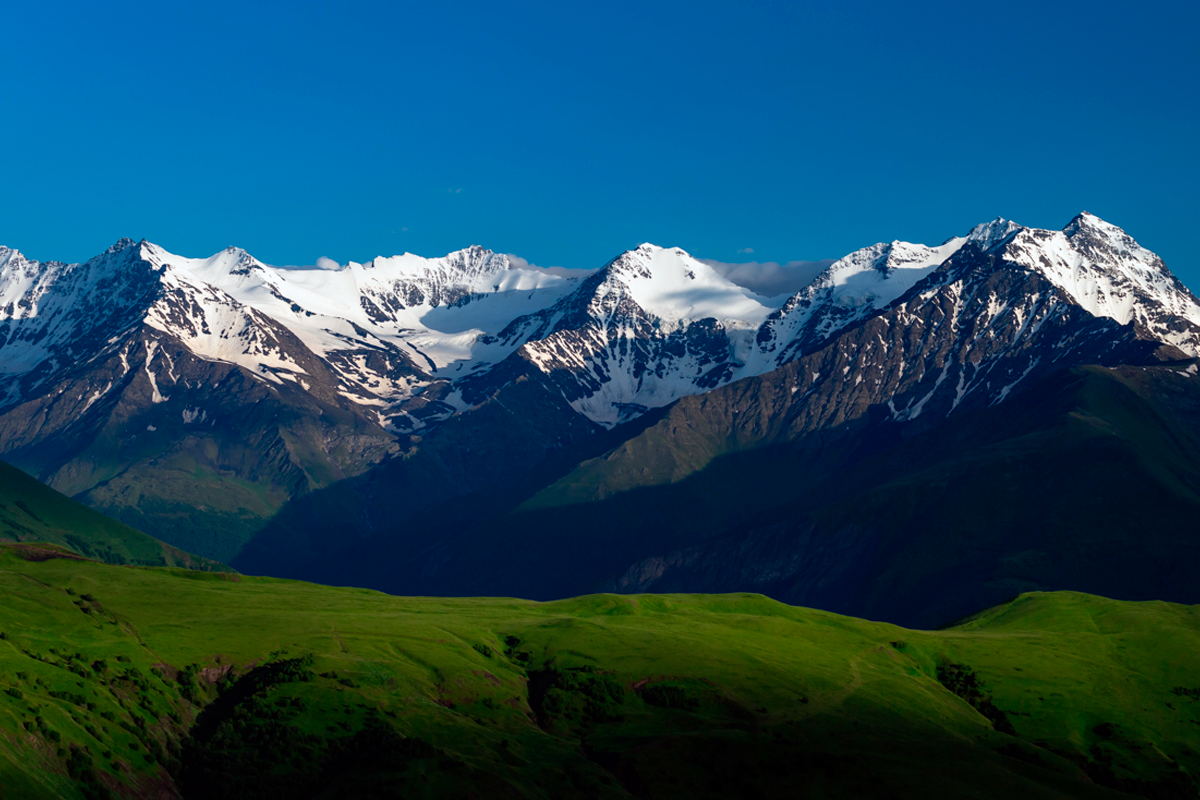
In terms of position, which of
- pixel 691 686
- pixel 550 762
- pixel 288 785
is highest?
pixel 691 686

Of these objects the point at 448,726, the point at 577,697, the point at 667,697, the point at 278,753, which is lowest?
the point at 278,753

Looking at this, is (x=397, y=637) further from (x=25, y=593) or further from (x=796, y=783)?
(x=796, y=783)

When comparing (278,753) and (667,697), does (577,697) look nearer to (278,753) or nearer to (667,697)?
(667,697)

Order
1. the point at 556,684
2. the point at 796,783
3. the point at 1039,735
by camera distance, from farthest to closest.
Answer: the point at 1039,735 < the point at 556,684 < the point at 796,783

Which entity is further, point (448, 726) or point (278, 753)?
point (448, 726)

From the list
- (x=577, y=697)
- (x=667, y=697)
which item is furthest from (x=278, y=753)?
(x=667, y=697)

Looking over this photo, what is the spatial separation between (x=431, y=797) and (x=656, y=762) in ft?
111

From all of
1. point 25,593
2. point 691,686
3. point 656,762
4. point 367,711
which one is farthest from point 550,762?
point 25,593

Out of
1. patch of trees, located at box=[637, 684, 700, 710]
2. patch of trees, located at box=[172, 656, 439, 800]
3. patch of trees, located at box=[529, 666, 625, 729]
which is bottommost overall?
patch of trees, located at box=[172, 656, 439, 800]

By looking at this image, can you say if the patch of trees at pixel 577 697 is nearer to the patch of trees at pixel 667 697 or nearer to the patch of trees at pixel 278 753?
the patch of trees at pixel 667 697

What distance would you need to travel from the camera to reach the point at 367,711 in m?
154

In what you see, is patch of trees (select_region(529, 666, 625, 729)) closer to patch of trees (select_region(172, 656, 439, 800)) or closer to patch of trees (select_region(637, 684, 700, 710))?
patch of trees (select_region(637, 684, 700, 710))

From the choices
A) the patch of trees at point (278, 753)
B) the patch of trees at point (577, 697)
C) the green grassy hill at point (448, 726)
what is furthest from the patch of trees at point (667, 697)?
the patch of trees at point (278, 753)

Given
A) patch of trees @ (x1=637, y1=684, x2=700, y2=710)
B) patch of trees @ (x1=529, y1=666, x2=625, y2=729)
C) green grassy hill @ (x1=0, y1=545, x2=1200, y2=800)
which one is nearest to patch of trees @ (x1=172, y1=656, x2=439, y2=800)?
green grassy hill @ (x1=0, y1=545, x2=1200, y2=800)
